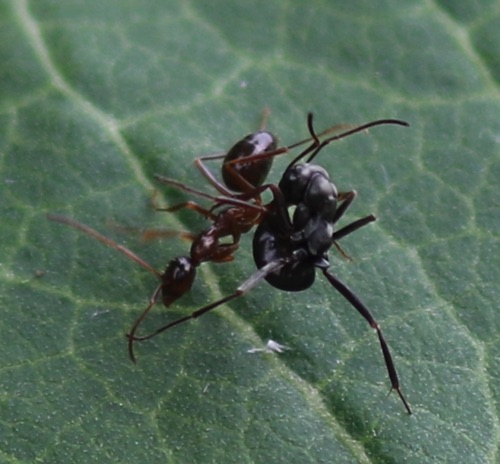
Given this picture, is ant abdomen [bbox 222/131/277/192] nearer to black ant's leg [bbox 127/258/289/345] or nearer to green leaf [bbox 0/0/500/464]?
green leaf [bbox 0/0/500/464]

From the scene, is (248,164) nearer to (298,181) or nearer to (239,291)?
(298,181)

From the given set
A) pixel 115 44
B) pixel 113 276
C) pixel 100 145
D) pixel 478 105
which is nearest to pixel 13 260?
pixel 113 276

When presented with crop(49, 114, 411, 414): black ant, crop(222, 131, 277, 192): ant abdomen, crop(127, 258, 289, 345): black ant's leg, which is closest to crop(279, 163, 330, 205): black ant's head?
crop(49, 114, 411, 414): black ant

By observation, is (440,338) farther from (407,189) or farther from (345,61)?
(345,61)

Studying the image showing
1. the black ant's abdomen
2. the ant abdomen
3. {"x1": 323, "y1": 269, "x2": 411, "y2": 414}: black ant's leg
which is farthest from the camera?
the ant abdomen

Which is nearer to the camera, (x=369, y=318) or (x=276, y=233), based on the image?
(x=369, y=318)

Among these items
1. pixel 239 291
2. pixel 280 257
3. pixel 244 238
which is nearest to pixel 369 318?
pixel 280 257
